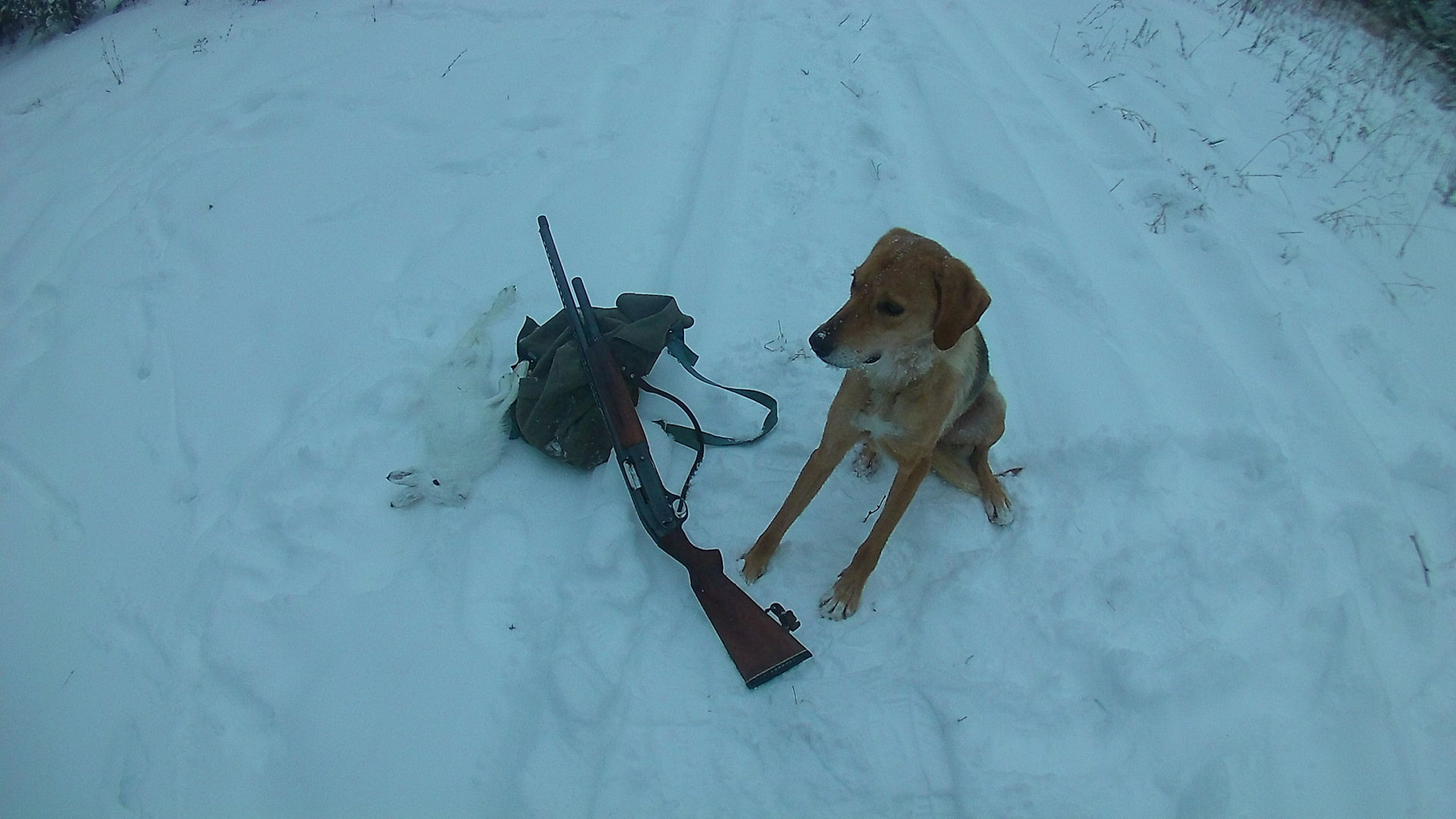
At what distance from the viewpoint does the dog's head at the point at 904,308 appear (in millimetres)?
2480

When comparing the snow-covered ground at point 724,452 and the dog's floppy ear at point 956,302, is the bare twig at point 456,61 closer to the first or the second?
the snow-covered ground at point 724,452

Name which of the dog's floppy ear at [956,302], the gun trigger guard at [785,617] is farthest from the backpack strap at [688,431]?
the dog's floppy ear at [956,302]

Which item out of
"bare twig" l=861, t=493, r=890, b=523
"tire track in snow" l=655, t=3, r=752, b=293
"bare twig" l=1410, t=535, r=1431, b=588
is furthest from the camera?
"tire track in snow" l=655, t=3, r=752, b=293

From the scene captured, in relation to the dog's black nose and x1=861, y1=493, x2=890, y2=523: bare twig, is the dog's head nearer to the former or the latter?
the dog's black nose

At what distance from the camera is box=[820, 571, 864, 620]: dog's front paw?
2852mm

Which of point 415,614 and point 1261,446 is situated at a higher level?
point 1261,446

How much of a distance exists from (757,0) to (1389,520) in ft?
22.1

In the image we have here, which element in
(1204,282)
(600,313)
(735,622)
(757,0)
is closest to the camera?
(735,622)

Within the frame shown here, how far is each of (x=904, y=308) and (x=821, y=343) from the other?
33 cm

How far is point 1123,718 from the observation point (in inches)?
101

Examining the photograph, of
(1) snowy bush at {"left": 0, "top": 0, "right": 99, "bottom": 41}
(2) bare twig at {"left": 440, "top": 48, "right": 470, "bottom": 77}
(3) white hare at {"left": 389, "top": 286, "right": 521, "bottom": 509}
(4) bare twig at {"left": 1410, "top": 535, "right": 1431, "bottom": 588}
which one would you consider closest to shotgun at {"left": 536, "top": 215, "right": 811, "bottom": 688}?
(3) white hare at {"left": 389, "top": 286, "right": 521, "bottom": 509}

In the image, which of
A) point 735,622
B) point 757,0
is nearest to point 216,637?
point 735,622

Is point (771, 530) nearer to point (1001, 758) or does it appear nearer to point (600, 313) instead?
point (1001, 758)

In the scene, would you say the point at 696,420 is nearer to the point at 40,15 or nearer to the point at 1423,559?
the point at 1423,559
